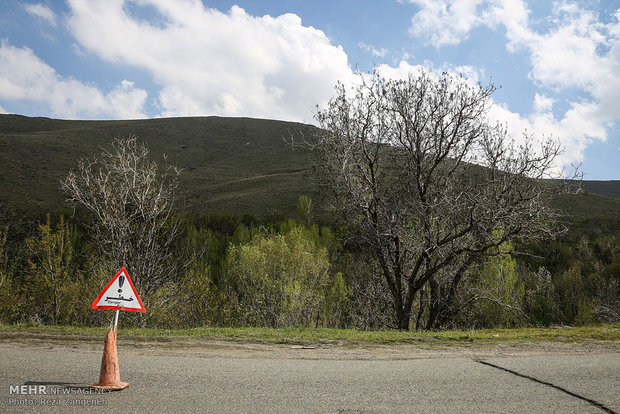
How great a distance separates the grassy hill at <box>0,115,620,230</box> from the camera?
216 ft

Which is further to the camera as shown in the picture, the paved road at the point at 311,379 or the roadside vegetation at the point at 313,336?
the roadside vegetation at the point at 313,336

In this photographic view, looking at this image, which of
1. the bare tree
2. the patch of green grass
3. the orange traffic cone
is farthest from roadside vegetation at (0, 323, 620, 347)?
the bare tree

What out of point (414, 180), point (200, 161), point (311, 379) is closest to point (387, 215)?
point (414, 180)

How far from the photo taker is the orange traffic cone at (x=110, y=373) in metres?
5.09

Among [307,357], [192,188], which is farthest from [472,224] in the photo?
[192,188]

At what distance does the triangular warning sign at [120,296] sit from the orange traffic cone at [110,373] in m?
0.49

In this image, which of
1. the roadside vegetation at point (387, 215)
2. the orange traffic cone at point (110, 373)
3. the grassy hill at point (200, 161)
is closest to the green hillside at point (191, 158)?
the grassy hill at point (200, 161)

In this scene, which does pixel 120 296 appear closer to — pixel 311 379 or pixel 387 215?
pixel 311 379

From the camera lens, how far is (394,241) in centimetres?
1400

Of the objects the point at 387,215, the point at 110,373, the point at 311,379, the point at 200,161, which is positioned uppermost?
the point at 200,161

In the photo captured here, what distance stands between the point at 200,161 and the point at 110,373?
354 ft

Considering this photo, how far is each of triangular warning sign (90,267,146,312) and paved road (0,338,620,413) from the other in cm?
95

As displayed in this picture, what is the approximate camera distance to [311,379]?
567cm

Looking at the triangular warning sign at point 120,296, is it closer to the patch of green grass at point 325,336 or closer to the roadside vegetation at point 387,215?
the patch of green grass at point 325,336
